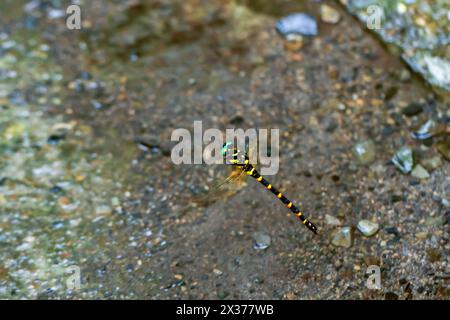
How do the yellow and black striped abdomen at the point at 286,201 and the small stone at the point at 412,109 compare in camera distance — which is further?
the small stone at the point at 412,109

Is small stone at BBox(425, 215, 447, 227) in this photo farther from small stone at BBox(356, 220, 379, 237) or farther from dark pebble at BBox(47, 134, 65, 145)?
dark pebble at BBox(47, 134, 65, 145)

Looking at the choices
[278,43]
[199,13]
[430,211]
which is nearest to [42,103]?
[199,13]

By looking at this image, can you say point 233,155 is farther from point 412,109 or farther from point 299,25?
point 299,25

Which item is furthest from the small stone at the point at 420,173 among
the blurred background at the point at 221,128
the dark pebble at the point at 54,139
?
the dark pebble at the point at 54,139

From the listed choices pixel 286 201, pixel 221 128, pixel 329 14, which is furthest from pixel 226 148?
pixel 329 14

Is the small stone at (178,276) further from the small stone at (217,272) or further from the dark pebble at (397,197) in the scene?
the dark pebble at (397,197)

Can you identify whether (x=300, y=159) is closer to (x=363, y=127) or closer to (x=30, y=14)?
(x=363, y=127)
